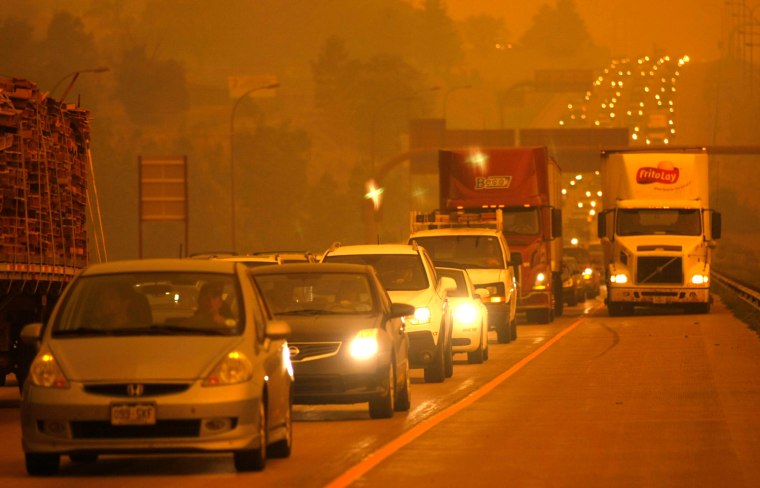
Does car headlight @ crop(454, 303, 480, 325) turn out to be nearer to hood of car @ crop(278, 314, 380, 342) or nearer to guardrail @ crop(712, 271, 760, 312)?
hood of car @ crop(278, 314, 380, 342)

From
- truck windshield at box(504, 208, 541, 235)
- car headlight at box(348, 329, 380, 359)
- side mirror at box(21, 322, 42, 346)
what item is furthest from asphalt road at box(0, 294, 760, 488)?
truck windshield at box(504, 208, 541, 235)

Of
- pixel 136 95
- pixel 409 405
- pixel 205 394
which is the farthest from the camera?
pixel 136 95

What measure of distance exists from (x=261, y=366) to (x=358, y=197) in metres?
143

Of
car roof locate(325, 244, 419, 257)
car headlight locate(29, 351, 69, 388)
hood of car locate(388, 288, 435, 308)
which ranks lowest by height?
car headlight locate(29, 351, 69, 388)

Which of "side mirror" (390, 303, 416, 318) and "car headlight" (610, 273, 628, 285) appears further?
"car headlight" (610, 273, 628, 285)

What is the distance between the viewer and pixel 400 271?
23.1m

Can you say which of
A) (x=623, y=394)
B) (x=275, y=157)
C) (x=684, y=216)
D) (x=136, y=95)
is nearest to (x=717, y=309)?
(x=684, y=216)

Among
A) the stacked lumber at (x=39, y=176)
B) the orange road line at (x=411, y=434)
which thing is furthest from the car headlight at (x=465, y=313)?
the stacked lumber at (x=39, y=176)

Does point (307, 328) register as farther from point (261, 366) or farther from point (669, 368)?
point (669, 368)

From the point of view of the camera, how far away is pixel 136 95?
196750 millimetres

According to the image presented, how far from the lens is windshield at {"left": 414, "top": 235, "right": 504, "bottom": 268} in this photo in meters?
34.2

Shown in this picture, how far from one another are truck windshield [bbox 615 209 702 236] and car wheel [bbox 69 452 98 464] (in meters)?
33.2

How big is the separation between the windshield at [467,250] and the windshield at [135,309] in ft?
67.3

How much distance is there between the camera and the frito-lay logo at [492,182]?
41469 mm
